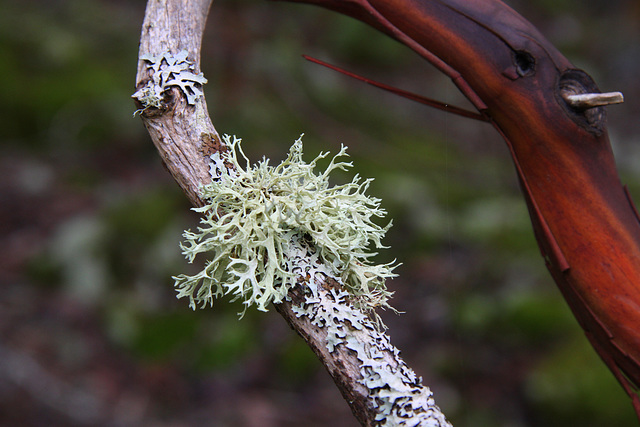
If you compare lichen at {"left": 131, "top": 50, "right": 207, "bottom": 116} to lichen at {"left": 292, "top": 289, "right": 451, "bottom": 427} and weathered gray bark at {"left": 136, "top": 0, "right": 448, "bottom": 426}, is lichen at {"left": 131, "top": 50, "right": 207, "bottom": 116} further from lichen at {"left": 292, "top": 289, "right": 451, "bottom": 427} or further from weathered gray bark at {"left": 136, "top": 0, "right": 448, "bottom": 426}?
lichen at {"left": 292, "top": 289, "right": 451, "bottom": 427}

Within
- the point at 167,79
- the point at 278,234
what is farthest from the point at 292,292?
the point at 167,79

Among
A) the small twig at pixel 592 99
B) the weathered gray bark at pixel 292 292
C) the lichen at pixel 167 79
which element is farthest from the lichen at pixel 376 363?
the small twig at pixel 592 99

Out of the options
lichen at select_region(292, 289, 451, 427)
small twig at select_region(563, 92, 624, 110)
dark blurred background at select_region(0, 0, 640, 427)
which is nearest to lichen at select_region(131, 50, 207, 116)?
lichen at select_region(292, 289, 451, 427)

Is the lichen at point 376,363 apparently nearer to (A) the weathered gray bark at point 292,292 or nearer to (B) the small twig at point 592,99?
(A) the weathered gray bark at point 292,292

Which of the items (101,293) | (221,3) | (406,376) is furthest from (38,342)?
(221,3)

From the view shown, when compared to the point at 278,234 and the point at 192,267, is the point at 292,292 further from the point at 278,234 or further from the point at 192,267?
the point at 192,267

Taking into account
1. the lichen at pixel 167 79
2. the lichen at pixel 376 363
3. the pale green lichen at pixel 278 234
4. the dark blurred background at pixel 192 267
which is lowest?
the lichen at pixel 376 363

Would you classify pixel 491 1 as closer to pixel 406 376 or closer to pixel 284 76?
pixel 406 376
